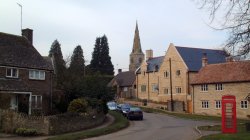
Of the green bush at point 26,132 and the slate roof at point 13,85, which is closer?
the green bush at point 26,132

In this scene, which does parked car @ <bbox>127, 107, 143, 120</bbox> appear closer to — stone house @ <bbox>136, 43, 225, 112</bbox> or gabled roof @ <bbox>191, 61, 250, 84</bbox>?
gabled roof @ <bbox>191, 61, 250, 84</bbox>

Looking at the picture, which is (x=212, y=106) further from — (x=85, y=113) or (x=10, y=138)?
(x=10, y=138)

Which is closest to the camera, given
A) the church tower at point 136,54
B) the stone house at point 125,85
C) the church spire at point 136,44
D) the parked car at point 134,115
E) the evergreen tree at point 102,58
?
the parked car at point 134,115

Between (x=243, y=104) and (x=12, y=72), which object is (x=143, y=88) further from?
(x=12, y=72)

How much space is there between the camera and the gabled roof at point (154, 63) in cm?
8669

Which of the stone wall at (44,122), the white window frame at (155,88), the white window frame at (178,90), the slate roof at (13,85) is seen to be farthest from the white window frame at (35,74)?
the white window frame at (155,88)

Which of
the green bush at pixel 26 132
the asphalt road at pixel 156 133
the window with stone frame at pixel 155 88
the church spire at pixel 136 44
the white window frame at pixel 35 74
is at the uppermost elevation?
the church spire at pixel 136 44

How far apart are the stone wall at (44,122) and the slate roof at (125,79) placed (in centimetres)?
6095

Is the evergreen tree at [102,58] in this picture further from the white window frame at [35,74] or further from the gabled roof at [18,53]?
the white window frame at [35,74]

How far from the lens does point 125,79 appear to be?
334 ft

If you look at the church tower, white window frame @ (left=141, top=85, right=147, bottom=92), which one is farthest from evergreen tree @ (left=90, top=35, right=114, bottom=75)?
white window frame @ (left=141, top=85, right=147, bottom=92)

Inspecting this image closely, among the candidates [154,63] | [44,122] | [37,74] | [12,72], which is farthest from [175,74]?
[44,122]

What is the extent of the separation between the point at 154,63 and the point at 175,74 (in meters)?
11.7

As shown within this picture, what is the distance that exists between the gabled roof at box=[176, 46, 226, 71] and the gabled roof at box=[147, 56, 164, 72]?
895 centimetres
